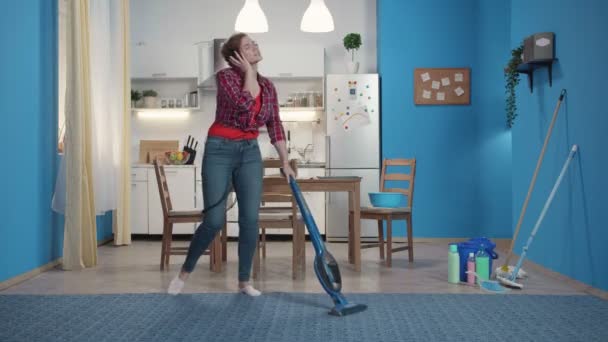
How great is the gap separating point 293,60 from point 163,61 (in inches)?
56.4

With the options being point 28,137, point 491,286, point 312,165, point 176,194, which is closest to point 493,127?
point 312,165

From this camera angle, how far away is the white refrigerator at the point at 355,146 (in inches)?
262

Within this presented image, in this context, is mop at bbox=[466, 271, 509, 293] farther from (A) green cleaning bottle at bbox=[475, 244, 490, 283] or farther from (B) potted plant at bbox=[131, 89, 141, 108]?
(B) potted plant at bbox=[131, 89, 141, 108]

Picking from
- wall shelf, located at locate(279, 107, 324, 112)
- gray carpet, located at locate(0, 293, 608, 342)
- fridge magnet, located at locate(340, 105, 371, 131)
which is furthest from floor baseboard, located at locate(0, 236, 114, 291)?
fridge magnet, located at locate(340, 105, 371, 131)

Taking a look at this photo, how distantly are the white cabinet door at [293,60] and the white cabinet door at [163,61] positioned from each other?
2.57 feet

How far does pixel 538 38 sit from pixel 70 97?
3.34 metres

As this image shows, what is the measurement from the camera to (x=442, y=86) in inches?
262

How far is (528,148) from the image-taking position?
4.83m

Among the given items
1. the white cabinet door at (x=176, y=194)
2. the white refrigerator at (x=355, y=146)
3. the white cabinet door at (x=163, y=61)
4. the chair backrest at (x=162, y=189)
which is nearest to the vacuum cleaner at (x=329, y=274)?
the chair backrest at (x=162, y=189)

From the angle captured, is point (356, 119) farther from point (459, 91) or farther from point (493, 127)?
point (493, 127)

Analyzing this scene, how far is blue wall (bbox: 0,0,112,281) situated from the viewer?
404 centimetres

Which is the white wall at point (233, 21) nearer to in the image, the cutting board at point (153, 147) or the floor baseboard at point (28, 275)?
the cutting board at point (153, 147)

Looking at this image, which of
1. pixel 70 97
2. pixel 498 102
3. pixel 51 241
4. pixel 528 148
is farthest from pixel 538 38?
pixel 51 241

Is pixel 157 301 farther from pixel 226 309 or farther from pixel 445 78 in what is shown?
pixel 445 78
